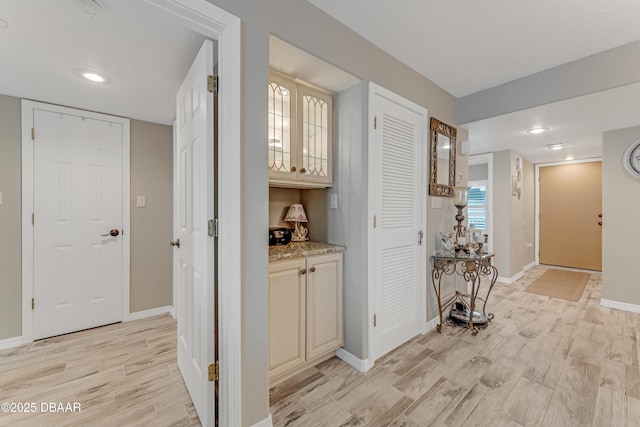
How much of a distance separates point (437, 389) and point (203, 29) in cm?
249

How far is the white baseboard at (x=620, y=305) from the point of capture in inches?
120

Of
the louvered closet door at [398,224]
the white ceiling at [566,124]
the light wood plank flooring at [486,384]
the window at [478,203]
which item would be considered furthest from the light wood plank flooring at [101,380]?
the window at [478,203]

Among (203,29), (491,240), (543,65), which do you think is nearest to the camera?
(203,29)

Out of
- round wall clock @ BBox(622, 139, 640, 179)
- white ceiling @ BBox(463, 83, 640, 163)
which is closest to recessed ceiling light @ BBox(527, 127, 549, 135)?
white ceiling @ BBox(463, 83, 640, 163)

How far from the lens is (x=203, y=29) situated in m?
1.26

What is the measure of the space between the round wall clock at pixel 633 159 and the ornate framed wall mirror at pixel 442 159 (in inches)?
85.9

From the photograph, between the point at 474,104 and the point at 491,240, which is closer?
the point at 474,104

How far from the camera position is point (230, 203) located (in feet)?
4.25

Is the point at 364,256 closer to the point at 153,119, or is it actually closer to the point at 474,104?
the point at 474,104

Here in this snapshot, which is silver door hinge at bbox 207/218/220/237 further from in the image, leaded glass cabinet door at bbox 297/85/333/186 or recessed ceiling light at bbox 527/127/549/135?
recessed ceiling light at bbox 527/127/549/135

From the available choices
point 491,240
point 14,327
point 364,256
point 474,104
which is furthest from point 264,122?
point 491,240

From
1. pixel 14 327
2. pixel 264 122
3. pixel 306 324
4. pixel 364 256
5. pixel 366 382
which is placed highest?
pixel 264 122

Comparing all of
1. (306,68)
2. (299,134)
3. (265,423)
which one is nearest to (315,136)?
(299,134)

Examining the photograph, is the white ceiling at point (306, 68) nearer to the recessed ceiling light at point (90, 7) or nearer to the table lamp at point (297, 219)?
the recessed ceiling light at point (90, 7)
